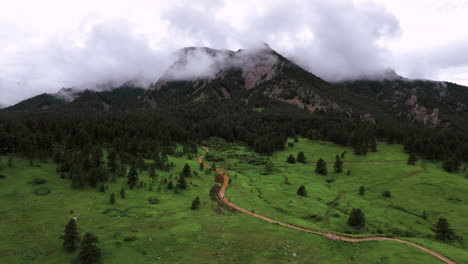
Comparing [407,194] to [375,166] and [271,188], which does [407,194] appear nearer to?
[375,166]

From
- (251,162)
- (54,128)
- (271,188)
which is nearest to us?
(271,188)

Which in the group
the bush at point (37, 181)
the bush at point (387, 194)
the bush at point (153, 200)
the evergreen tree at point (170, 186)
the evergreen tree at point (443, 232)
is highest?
the bush at point (37, 181)

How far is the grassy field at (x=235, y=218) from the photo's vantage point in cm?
4750

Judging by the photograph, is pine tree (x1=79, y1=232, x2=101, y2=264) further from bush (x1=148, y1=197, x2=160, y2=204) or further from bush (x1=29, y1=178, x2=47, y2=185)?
Answer: bush (x1=29, y1=178, x2=47, y2=185)

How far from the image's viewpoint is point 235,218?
6869 cm

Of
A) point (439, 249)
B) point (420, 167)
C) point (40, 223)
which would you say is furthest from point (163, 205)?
point (420, 167)

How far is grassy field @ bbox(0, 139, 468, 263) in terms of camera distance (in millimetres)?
47500

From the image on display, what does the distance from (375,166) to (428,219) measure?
65164 mm

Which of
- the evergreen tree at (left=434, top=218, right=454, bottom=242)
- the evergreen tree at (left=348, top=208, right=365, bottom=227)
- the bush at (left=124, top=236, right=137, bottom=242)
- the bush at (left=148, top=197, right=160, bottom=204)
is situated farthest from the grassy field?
the evergreen tree at (left=348, top=208, right=365, bottom=227)

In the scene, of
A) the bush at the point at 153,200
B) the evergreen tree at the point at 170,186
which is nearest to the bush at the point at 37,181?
the bush at the point at 153,200

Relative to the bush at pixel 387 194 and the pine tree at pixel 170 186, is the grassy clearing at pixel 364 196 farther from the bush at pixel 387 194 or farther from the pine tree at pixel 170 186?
the pine tree at pixel 170 186

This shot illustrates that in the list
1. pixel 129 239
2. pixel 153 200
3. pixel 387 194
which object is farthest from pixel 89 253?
pixel 387 194

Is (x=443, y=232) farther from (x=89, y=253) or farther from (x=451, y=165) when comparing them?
(x=451, y=165)

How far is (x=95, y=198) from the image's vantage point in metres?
77.0
